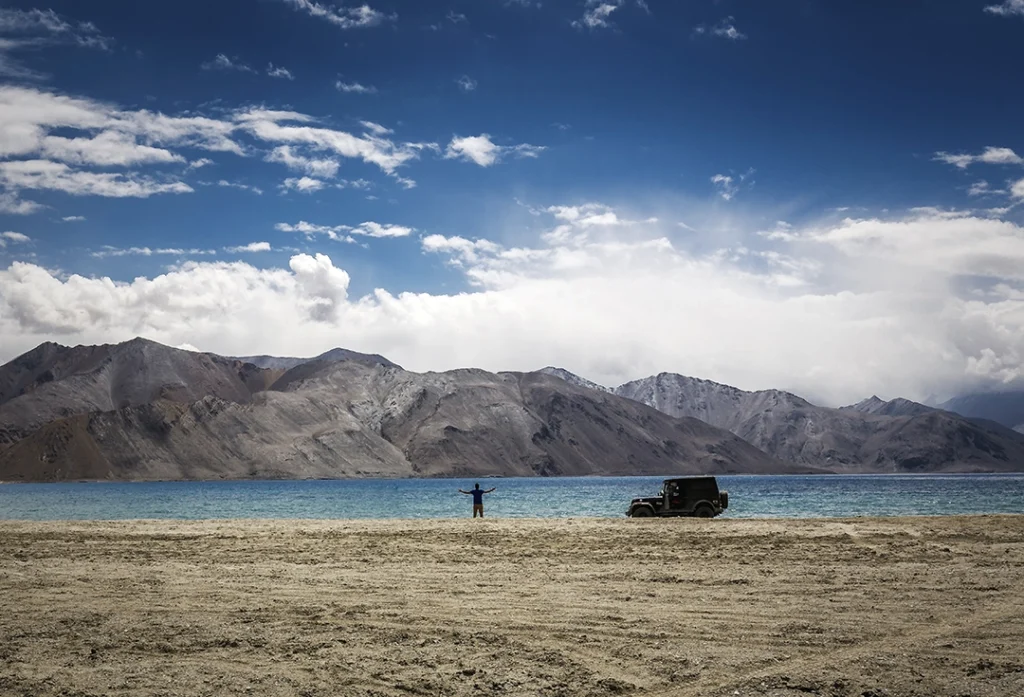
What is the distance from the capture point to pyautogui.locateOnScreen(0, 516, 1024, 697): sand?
10.3m

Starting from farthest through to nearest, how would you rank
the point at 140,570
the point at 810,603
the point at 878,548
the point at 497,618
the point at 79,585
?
the point at 878,548, the point at 140,570, the point at 79,585, the point at 810,603, the point at 497,618

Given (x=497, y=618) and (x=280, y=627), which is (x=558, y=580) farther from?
(x=280, y=627)

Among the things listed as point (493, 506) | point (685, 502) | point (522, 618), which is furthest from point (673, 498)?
point (493, 506)

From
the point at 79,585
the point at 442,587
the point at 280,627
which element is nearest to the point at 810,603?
the point at 442,587

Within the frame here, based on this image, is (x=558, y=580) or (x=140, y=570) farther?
(x=140, y=570)

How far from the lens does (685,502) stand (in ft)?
125

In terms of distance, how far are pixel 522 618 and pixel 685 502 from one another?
25.2m

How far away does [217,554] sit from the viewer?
2345cm

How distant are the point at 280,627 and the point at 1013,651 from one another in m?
10.1

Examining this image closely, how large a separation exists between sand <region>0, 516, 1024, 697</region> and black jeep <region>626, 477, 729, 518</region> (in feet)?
38.8

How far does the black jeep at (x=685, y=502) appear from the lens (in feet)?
124

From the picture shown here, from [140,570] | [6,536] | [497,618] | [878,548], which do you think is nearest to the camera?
[497,618]

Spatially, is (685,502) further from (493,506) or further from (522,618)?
(493,506)

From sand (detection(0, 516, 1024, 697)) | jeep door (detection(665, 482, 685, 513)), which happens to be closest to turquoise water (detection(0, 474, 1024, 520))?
jeep door (detection(665, 482, 685, 513))
